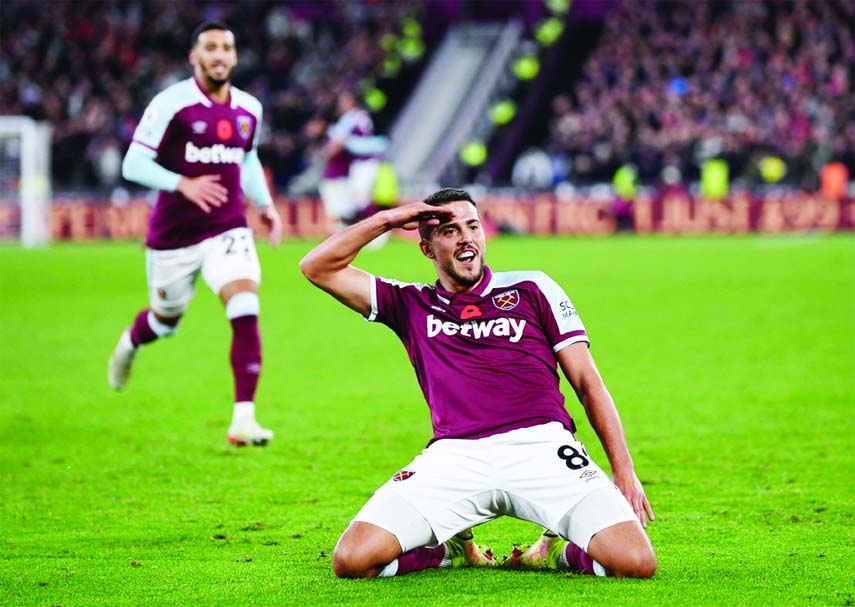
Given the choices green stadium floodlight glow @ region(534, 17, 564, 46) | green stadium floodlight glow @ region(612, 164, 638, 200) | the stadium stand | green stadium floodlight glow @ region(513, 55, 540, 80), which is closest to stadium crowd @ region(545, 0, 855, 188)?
the stadium stand

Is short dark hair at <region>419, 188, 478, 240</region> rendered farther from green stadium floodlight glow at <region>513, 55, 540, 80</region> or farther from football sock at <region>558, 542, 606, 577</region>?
green stadium floodlight glow at <region>513, 55, 540, 80</region>

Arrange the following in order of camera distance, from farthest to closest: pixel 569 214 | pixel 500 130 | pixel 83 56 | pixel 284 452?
pixel 83 56
pixel 500 130
pixel 569 214
pixel 284 452

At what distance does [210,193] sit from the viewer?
8367 millimetres

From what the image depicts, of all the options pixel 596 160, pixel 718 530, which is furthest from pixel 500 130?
pixel 718 530

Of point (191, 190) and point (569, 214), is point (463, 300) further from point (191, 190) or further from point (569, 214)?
point (569, 214)

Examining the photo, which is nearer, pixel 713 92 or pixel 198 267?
pixel 198 267

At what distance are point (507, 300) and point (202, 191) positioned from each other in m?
3.20

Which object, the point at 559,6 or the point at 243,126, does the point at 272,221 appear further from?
the point at 559,6

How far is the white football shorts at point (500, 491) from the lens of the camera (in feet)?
17.4

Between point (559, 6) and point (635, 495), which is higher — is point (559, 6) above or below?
above

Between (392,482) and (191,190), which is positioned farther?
(191,190)

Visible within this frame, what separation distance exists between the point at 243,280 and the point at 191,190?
0.64 meters

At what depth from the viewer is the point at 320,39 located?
129ft

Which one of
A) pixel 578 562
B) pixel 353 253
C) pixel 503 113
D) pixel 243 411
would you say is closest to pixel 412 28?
pixel 503 113
